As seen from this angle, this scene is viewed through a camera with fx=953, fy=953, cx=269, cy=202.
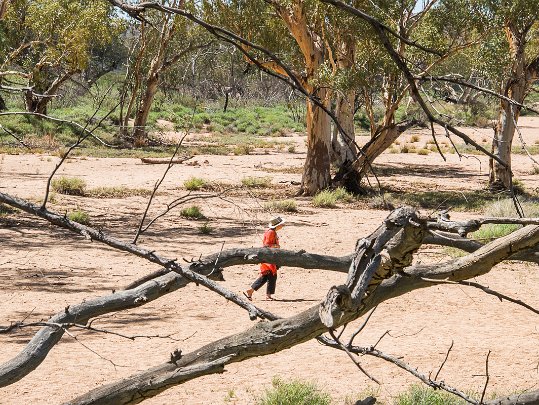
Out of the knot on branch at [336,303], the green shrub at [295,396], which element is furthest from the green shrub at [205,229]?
the knot on branch at [336,303]

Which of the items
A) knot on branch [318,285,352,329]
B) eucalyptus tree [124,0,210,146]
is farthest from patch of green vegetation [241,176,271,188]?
knot on branch [318,285,352,329]

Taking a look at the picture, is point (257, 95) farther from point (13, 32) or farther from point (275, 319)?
point (275, 319)

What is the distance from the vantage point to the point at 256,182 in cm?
2553

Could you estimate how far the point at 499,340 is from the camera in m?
10.4

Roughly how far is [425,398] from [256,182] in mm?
18000

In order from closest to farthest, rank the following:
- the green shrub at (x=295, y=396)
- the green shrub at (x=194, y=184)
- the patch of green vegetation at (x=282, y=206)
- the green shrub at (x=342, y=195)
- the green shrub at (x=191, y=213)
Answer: the green shrub at (x=295, y=396) < the green shrub at (x=191, y=213) < the patch of green vegetation at (x=282, y=206) < the green shrub at (x=342, y=195) < the green shrub at (x=194, y=184)

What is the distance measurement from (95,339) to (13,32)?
2636 centimetres

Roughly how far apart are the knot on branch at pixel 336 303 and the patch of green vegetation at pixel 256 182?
73.7ft

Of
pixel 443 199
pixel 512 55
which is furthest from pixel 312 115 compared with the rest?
pixel 512 55

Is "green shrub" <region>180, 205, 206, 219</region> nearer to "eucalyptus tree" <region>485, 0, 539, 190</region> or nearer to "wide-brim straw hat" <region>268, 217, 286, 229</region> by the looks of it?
"eucalyptus tree" <region>485, 0, 539, 190</region>

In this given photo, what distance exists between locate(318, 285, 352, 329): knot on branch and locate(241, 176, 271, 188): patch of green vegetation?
22.5 m

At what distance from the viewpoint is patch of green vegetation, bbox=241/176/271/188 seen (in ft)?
82.6

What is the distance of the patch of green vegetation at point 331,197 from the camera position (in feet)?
71.1

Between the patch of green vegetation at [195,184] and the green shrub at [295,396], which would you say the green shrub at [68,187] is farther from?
the green shrub at [295,396]
